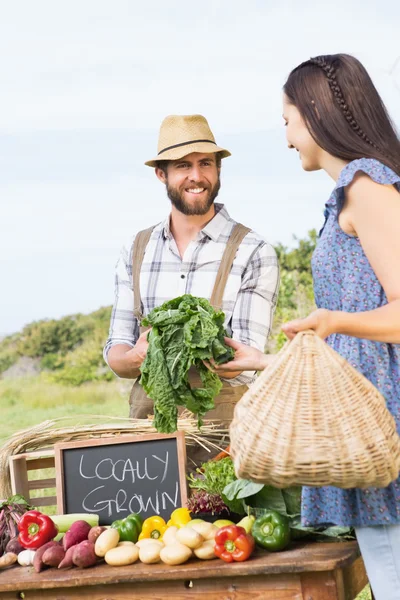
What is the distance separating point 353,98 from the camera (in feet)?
8.70

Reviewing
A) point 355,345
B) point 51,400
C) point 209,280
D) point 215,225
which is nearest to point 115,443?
point 209,280

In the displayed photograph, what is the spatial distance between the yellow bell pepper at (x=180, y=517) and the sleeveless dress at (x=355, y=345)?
109cm

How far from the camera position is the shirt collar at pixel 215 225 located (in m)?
4.77

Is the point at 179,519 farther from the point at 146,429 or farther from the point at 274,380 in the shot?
the point at 274,380

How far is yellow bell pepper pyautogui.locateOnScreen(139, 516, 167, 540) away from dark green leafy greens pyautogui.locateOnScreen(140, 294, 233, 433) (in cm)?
40

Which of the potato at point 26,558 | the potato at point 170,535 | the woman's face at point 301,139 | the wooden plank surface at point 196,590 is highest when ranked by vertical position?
the woman's face at point 301,139

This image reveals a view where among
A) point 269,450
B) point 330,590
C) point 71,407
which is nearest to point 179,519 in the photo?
point 330,590

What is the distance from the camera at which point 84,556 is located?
3.45 m

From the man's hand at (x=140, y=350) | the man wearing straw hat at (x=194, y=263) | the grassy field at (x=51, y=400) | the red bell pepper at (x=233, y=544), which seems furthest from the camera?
the grassy field at (x=51, y=400)

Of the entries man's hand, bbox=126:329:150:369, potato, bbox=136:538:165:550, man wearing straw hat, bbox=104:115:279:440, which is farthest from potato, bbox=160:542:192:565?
man wearing straw hat, bbox=104:115:279:440

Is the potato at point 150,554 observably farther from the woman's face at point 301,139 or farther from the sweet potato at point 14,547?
the woman's face at point 301,139

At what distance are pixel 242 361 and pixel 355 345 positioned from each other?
36.5 inches

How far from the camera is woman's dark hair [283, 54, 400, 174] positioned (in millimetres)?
2643

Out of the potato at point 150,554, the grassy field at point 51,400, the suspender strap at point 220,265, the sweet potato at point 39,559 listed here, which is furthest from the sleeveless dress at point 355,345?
the grassy field at point 51,400
